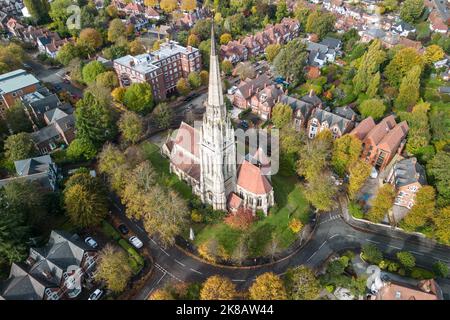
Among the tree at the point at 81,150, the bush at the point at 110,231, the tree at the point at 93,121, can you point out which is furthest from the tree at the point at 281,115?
the bush at the point at 110,231

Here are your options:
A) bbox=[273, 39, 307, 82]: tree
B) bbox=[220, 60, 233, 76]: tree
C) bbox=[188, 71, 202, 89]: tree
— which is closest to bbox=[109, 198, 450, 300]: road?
bbox=[188, 71, 202, 89]: tree

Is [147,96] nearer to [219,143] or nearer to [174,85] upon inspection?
[174,85]

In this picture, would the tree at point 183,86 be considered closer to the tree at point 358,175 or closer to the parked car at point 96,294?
the tree at point 358,175

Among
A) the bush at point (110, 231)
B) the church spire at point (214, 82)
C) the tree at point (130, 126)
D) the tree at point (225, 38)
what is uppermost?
the church spire at point (214, 82)

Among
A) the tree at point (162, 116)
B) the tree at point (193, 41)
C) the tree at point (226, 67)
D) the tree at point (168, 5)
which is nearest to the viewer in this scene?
the tree at point (162, 116)

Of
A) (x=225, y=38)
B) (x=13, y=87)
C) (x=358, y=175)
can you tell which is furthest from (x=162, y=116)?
(x=225, y=38)
